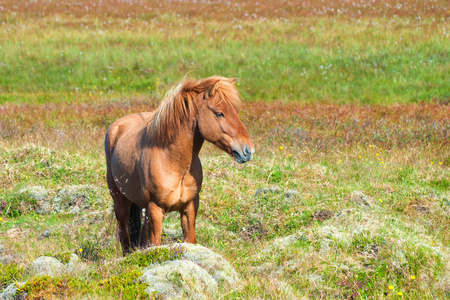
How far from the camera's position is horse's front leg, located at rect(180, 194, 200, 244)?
4.94 metres

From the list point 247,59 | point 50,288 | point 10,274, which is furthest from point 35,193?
point 247,59

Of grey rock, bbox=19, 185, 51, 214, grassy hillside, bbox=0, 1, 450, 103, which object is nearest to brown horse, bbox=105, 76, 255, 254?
grey rock, bbox=19, 185, 51, 214

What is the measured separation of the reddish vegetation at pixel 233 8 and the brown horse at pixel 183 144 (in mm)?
20780

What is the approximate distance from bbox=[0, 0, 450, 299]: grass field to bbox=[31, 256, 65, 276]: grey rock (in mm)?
134

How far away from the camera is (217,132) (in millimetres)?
4539

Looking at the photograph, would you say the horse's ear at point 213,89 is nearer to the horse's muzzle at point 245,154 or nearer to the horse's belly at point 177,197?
the horse's muzzle at point 245,154

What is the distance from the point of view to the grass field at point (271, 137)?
4648mm

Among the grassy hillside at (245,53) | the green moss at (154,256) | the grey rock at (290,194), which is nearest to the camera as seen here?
the green moss at (154,256)

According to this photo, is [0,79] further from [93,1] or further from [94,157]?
[93,1]

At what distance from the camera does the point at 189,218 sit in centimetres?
496

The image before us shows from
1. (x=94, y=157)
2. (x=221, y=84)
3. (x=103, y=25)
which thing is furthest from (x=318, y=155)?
(x=103, y=25)

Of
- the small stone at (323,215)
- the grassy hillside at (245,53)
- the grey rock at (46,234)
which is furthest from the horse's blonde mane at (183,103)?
the grassy hillside at (245,53)

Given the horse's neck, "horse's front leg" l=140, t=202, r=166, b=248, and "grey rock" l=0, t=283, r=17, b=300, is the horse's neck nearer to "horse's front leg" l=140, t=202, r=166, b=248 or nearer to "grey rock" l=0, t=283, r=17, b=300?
"horse's front leg" l=140, t=202, r=166, b=248

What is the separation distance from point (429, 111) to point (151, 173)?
9502 mm
